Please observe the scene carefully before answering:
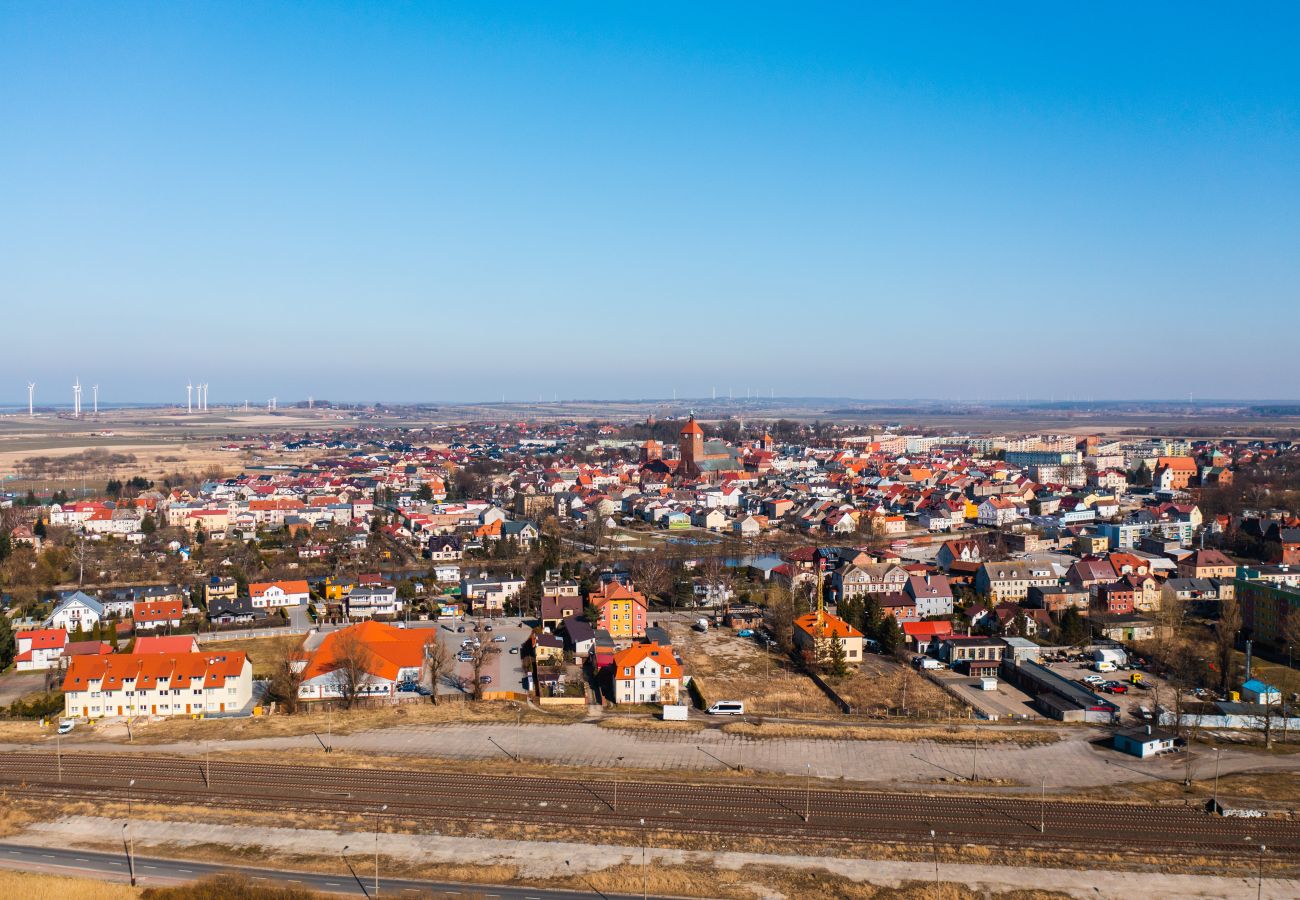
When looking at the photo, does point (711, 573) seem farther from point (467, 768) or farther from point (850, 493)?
point (850, 493)

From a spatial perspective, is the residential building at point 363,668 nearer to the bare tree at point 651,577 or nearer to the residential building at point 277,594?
the residential building at point 277,594

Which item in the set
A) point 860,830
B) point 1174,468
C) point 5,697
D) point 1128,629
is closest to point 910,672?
point 1128,629

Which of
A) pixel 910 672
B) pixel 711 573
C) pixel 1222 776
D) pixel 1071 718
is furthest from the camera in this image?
pixel 711 573

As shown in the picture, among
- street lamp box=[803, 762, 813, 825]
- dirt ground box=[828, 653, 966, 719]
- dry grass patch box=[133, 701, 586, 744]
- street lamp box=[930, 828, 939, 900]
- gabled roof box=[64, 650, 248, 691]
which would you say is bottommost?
dry grass patch box=[133, 701, 586, 744]

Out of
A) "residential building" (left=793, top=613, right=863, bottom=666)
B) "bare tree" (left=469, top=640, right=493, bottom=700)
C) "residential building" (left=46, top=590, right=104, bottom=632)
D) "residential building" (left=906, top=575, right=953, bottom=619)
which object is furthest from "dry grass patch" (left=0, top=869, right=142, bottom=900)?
"residential building" (left=906, top=575, right=953, bottom=619)

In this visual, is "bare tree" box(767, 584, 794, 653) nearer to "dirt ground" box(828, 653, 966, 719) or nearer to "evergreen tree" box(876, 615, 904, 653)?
"dirt ground" box(828, 653, 966, 719)

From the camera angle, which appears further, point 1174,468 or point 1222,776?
point 1174,468
